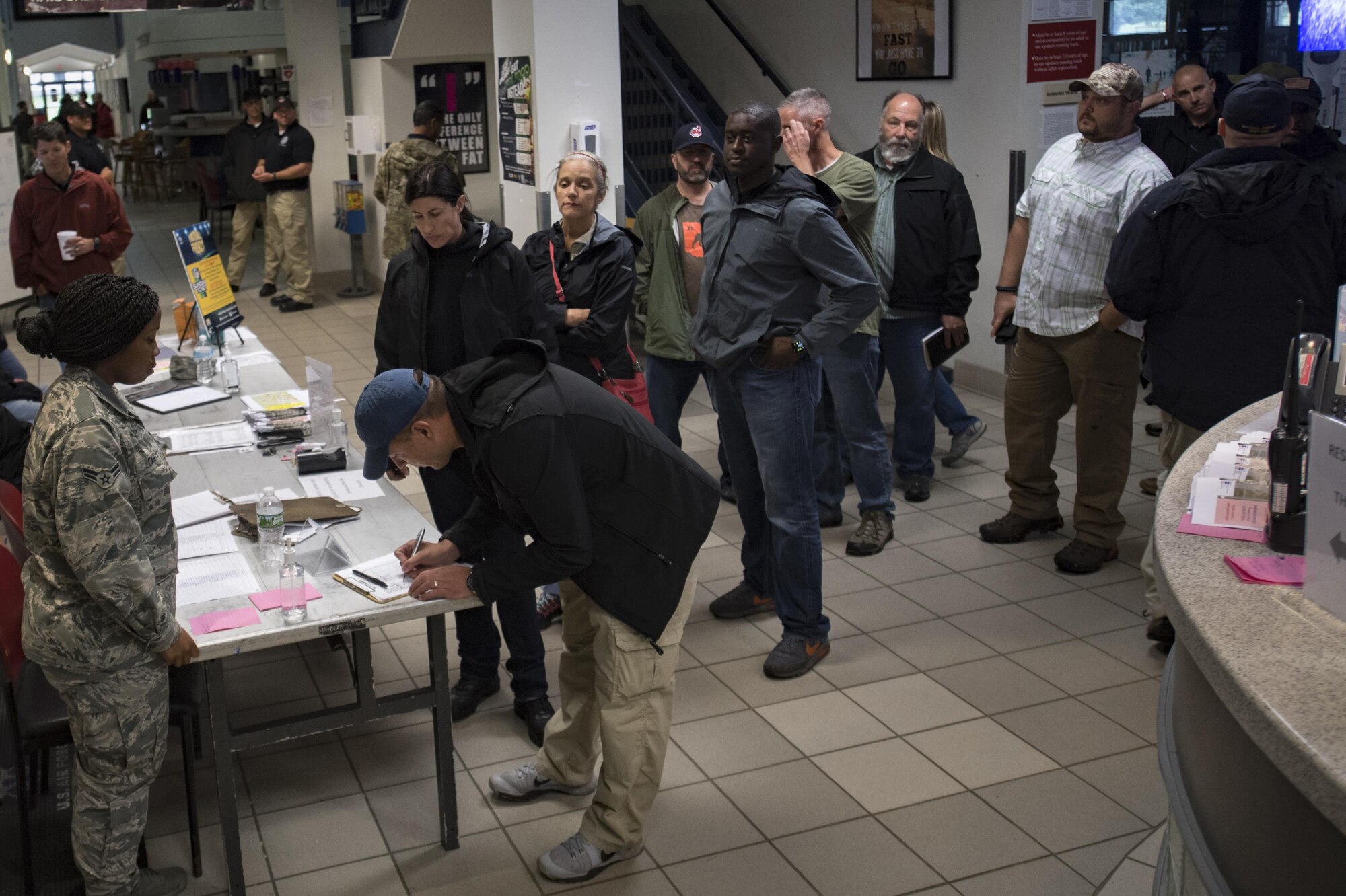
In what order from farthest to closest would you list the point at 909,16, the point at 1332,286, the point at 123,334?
the point at 909,16 < the point at 1332,286 < the point at 123,334

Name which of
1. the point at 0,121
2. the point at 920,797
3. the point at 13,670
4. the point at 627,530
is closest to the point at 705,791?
the point at 920,797

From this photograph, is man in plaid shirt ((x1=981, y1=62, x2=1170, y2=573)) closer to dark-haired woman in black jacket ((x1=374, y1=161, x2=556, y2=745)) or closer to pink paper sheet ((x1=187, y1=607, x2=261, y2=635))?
dark-haired woman in black jacket ((x1=374, y1=161, x2=556, y2=745))

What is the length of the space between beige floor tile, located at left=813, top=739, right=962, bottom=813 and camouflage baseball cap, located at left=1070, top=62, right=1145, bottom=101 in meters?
2.45

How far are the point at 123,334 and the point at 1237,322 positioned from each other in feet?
10.9

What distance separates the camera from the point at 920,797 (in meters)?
3.44

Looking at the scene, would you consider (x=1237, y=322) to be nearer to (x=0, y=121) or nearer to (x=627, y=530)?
(x=627, y=530)

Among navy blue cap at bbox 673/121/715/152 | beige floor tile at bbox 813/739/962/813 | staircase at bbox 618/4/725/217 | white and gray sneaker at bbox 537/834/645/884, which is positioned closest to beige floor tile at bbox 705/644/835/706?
beige floor tile at bbox 813/739/962/813

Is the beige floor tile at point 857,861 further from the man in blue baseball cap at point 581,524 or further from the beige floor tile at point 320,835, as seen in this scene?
the beige floor tile at point 320,835

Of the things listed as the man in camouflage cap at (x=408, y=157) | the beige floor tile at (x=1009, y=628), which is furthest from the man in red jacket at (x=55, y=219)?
the beige floor tile at (x=1009, y=628)

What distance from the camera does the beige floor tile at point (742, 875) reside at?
305 cm

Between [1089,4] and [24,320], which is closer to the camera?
[24,320]

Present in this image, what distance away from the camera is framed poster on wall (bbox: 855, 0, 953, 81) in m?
7.49

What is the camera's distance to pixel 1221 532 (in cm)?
228

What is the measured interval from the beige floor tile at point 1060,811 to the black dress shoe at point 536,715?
128 centimetres
